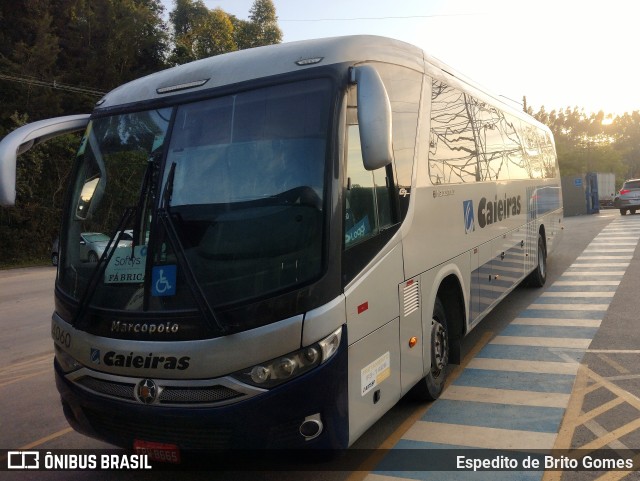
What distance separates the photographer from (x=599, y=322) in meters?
7.96

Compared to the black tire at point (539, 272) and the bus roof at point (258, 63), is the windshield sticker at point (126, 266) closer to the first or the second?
the bus roof at point (258, 63)

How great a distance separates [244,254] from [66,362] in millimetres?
1590

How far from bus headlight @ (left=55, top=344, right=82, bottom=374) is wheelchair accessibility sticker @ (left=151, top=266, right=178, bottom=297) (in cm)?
86

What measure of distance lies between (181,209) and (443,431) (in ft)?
8.95

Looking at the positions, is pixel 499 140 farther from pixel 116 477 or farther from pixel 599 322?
pixel 116 477

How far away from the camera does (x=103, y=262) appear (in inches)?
150

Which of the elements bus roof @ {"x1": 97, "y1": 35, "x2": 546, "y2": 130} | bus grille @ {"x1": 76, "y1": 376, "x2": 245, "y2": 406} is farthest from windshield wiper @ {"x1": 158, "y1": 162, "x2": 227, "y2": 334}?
bus roof @ {"x1": 97, "y1": 35, "x2": 546, "y2": 130}

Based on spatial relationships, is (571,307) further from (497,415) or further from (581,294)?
(497,415)

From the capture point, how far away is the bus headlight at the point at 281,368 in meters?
3.35

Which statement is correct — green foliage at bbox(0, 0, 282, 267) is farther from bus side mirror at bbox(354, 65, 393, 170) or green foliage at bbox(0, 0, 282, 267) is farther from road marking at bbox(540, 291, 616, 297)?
bus side mirror at bbox(354, 65, 393, 170)

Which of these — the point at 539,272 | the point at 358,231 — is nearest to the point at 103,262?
the point at 358,231

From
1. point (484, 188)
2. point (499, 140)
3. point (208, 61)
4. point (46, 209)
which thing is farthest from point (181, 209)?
point (46, 209)

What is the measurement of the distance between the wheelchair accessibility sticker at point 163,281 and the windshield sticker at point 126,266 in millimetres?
100

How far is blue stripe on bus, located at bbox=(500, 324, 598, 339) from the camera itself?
24.2 feet
